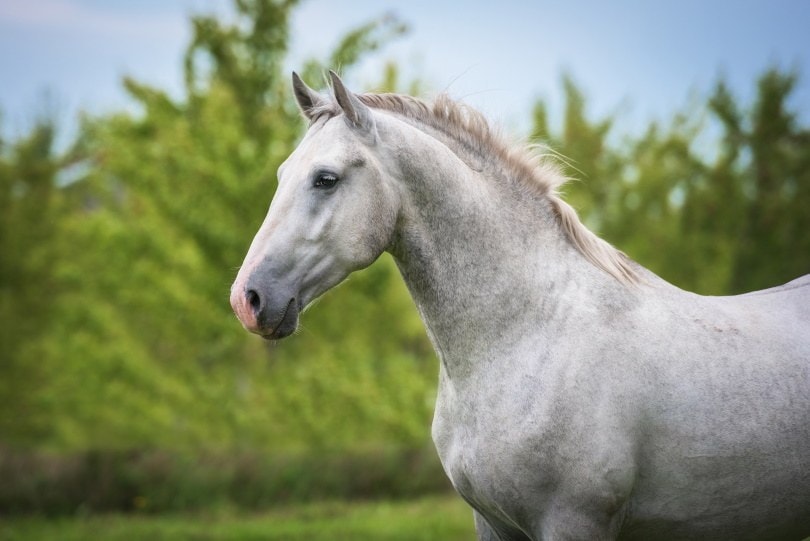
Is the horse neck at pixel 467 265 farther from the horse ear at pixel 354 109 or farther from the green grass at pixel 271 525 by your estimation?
the green grass at pixel 271 525

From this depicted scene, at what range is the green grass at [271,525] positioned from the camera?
766 cm

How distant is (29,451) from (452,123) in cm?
875

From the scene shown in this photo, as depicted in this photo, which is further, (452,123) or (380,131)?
(452,123)

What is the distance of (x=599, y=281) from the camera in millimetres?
2668

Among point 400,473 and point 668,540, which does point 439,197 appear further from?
point 400,473

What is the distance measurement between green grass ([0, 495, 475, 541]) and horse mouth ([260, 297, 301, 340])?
18.5 feet

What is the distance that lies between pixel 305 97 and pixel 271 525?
662 centimetres

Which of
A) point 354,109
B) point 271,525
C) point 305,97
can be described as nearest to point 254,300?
point 354,109

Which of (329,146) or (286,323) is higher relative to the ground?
(329,146)

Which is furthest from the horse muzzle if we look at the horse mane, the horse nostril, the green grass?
the green grass

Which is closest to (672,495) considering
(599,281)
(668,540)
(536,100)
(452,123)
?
(668,540)

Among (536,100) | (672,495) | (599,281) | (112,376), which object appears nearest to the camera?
(672,495)

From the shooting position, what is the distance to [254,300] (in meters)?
2.38

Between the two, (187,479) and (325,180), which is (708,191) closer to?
(187,479)
